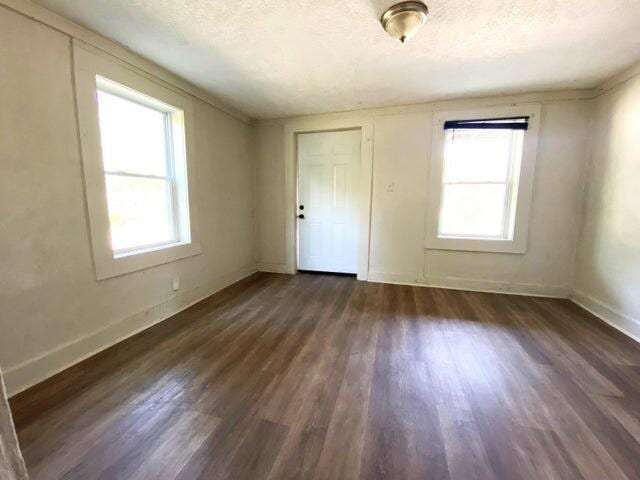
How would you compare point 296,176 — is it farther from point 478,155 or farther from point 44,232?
point 44,232

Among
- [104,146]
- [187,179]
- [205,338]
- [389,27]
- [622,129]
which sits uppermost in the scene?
[389,27]

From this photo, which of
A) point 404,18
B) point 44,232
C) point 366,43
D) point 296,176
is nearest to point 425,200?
point 296,176

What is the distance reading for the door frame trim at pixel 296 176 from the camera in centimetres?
371

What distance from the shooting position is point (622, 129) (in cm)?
259

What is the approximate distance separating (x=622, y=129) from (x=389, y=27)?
257 cm

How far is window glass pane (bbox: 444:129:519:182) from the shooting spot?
10.9 ft

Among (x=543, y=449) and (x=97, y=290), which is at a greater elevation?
(x=97, y=290)

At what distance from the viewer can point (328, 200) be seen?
13.4 ft

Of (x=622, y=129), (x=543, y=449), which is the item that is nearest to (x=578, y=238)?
(x=622, y=129)

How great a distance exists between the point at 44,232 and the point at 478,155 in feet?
13.8

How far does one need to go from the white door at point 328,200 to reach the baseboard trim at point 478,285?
1.80 ft

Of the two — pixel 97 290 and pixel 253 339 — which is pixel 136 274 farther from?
pixel 253 339

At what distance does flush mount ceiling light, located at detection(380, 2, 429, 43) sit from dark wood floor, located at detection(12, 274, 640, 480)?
225 centimetres

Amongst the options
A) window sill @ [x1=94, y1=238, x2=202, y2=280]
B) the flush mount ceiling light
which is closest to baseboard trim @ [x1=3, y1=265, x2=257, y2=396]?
window sill @ [x1=94, y1=238, x2=202, y2=280]
